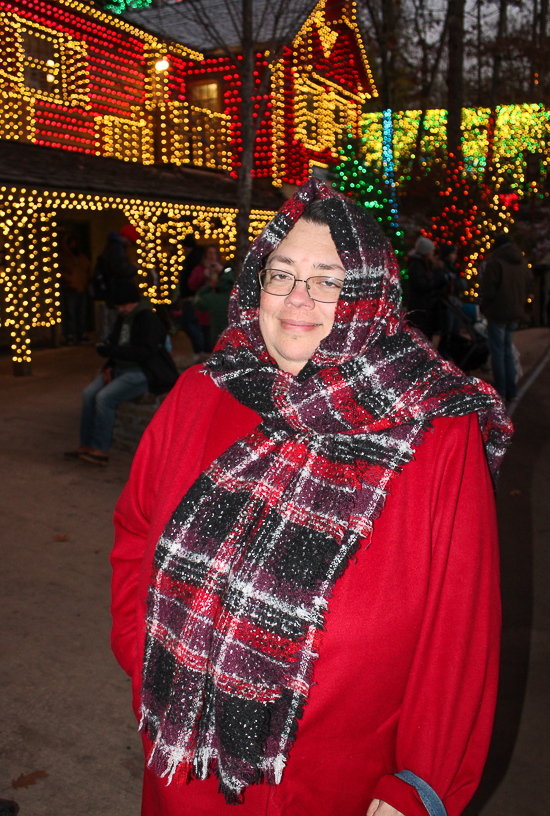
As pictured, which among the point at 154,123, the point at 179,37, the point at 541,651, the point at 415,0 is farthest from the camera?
the point at 415,0

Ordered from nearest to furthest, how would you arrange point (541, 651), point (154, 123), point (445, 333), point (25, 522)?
1. point (541, 651)
2. point (25, 522)
3. point (445, 333)
4. point (154, 123)

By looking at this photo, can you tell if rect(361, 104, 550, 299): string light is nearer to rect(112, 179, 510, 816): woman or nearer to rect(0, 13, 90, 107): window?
rect(0, 13, 90, 107): window

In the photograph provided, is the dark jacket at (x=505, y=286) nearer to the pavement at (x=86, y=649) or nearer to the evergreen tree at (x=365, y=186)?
the evergreen tree at (x=365, y=186)

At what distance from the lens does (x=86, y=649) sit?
12.2 ft

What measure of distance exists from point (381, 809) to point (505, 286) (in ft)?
26.9

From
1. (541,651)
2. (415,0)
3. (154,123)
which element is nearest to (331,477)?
(541,651)

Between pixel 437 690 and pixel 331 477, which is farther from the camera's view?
pixel 331 477

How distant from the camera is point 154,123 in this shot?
617 inches

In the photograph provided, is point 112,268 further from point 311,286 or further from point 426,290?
point 311,286

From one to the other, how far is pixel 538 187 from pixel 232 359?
2007cm

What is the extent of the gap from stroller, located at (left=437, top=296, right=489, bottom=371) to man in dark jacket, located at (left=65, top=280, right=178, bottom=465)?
4583 mm

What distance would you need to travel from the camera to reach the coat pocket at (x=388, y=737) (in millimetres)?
1547

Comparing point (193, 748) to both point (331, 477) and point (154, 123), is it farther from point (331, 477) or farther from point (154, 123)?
point (154, 123)

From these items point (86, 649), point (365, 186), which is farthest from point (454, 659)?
point (365, 186)
